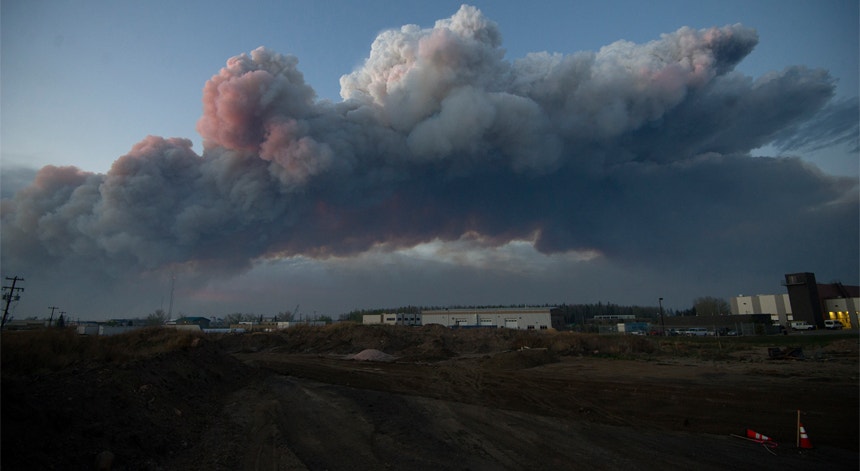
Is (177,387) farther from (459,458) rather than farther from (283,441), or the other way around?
(459,458)

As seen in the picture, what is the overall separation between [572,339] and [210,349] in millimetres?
35047

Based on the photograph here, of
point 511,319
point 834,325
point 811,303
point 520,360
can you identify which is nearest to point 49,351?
point 520,360

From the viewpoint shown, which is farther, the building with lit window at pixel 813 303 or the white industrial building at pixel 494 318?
the white industrial building at pixel 494 318

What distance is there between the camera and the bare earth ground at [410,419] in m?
7.54

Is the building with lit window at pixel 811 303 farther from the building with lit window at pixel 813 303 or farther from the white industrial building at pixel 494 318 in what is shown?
the white industrial building at pixel 494 318

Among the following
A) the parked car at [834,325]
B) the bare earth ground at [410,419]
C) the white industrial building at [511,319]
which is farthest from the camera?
the white industrial building at [511,319]

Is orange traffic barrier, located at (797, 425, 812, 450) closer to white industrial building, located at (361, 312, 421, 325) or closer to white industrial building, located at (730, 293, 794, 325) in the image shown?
white industrial building, located at (361, 312, 421, 325)

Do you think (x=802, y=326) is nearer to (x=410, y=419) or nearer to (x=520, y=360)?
(x=520, y=360)

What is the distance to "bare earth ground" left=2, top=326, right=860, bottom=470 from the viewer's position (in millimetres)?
7535

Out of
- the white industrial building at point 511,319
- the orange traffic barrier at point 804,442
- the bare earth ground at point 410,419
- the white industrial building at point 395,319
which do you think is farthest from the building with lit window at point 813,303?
the orange traffic barrier at point 804,442

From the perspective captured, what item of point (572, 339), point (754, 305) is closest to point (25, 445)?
point (572, 339)

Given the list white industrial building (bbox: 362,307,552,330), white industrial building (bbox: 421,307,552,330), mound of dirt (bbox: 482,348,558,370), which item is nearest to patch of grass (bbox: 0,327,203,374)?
mound of dirt (bbox: 482,348,558,370)

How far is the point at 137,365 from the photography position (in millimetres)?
12008

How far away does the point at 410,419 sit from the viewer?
39.7ft
